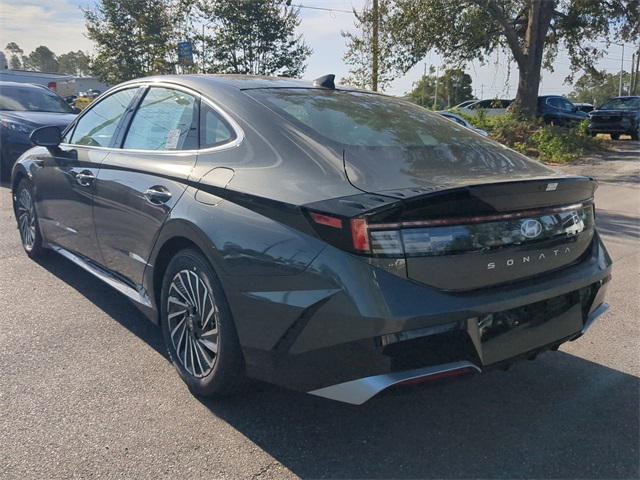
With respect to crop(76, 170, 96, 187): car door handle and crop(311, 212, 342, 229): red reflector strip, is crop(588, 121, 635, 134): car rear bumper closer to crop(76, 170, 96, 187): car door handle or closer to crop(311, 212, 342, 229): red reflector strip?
crop(76, 170, 96, 187): car door handle

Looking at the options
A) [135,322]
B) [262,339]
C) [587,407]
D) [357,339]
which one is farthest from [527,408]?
[135,322]

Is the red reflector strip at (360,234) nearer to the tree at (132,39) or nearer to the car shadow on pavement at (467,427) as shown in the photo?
the car shadow on pavement at (467,427)

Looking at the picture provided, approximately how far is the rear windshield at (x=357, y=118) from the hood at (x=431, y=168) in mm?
121

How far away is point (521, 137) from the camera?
16.8 m

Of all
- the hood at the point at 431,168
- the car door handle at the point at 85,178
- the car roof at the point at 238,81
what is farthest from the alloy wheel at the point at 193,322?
the car door handle at the point at 85,178

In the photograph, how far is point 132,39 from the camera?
72.0 ft

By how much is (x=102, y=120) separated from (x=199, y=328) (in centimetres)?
210

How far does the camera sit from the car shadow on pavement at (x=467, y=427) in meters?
2.42

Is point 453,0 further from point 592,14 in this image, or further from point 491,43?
point 592,14

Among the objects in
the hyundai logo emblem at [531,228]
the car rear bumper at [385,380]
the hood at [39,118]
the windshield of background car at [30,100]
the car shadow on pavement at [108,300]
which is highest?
the windshield of background car at [30,100]

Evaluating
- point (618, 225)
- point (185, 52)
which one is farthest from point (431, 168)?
point (185, 52)

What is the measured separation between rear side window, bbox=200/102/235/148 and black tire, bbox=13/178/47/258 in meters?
2.58

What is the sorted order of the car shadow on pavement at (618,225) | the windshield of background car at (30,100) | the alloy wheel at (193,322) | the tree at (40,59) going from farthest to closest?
the tree at (40,59), the windshield of background car at (30,100), the car shadow on pavement at (618,225), the alloy wheel at (193,322)

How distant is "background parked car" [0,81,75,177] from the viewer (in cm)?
905
